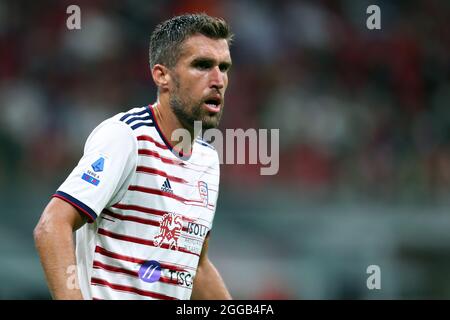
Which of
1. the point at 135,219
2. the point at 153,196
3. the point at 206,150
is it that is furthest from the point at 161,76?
the point at 135,219

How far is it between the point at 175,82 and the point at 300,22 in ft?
20.5

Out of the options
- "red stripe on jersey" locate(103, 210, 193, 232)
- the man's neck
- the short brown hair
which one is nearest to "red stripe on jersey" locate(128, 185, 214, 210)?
"red stripe on jersey" locate(103, 210, 193, 232)

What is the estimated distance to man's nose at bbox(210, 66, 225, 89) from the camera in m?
3.97

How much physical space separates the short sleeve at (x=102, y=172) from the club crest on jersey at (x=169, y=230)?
256 mm

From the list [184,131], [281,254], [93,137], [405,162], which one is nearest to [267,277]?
[281,254]

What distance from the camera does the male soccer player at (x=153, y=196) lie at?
130 inches

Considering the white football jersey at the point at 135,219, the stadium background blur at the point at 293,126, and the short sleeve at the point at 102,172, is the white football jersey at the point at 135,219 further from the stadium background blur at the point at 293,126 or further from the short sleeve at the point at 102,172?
the stadium background blur at the point at 293,126

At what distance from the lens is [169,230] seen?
12.3ft

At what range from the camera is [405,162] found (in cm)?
905

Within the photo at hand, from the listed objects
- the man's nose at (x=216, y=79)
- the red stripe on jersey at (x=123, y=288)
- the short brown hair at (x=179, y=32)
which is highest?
the short brown hair at (x=179, y=32)

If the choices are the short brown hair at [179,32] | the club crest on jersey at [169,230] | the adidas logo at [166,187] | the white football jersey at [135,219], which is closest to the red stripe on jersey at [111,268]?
the white football jersey at [135,219]

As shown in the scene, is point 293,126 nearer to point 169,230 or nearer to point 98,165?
point 169,230

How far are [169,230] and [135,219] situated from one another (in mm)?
185

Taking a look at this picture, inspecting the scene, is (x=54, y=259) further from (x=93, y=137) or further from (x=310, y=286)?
(x=310, y=286)
